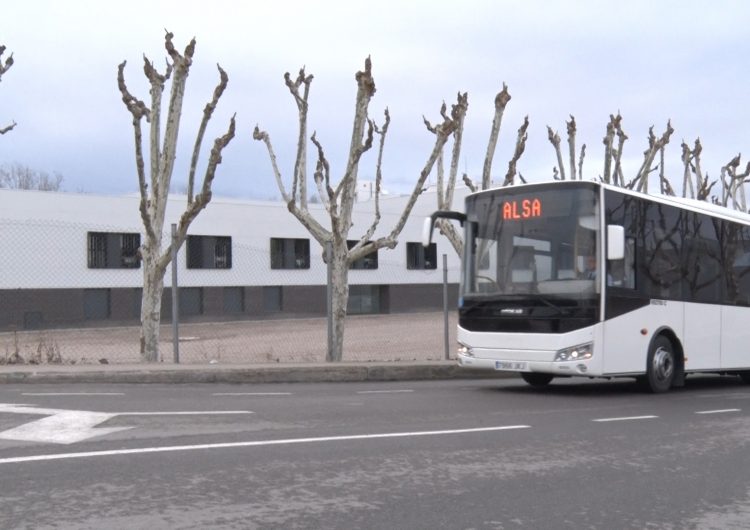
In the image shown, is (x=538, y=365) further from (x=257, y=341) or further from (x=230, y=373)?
(x=257, y=341)

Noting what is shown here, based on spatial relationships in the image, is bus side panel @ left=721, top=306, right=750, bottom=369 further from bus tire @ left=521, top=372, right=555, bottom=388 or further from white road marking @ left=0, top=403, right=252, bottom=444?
white road marking @ left=0, top=403, right=252, bottom=444

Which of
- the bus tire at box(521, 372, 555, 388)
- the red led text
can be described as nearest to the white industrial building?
the bus tire at box(521, 372, 555, 388)

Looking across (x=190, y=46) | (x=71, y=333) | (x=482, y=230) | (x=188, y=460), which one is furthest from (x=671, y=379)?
(x=71, y=333)

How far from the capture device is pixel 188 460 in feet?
23.4

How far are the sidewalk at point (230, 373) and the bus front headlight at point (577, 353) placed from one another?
4.07m

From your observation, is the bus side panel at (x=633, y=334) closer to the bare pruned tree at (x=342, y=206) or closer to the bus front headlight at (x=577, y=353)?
the bus front headlight at (x=577, y=353)

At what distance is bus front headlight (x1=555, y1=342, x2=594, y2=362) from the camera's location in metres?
12.2

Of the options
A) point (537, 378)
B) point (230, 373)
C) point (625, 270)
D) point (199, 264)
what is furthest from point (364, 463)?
point (199, 264)

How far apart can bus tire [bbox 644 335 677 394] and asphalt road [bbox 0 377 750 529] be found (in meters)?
1.33

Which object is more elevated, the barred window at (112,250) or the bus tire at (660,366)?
the barred window at (112,250)

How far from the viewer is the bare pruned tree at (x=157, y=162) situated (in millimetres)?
17047

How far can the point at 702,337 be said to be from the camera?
14.3 m

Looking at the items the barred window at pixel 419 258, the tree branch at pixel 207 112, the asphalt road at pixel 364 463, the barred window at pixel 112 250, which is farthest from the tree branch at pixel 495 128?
the barred window at pixel 419 258

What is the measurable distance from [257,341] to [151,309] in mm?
15910
